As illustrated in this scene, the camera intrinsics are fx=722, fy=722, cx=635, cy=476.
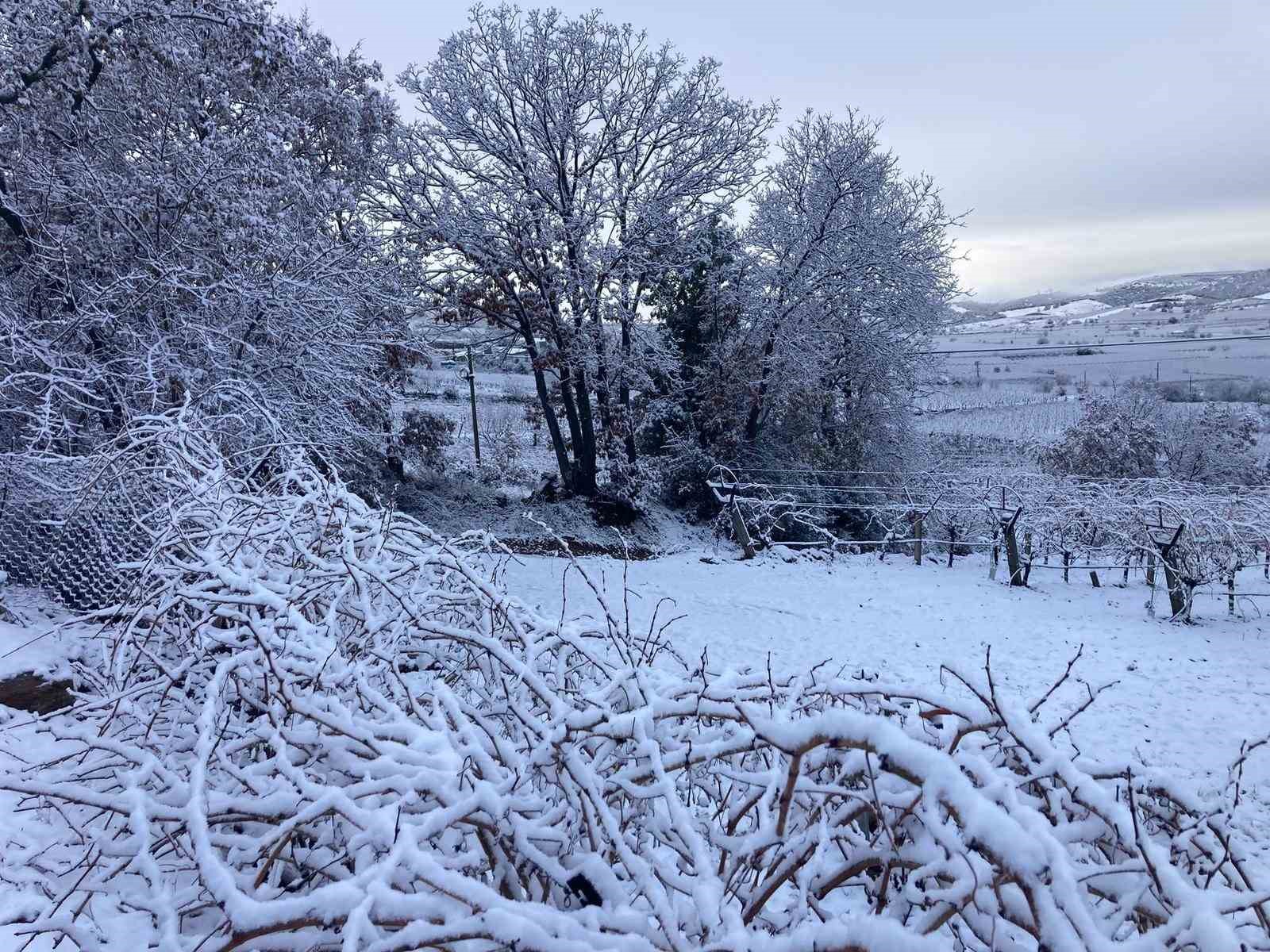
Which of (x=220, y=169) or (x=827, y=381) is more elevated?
(x=220, y=169)

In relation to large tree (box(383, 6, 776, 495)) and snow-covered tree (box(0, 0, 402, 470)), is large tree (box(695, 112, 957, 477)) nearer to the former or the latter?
large tree (box(383, 6, 776, 495))

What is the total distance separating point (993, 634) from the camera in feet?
28.4

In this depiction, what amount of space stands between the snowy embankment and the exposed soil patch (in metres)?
3.34

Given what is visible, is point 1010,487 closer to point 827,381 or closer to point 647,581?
point 827,381

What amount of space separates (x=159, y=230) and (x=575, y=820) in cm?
894

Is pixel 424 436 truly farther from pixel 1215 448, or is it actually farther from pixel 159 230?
pixel 1215 448

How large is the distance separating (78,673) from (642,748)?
4272mm

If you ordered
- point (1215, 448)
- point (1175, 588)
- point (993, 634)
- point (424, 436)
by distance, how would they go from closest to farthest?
point (993, 634) < point (1175, 588) < point (424, 436) < point (1215, 448)

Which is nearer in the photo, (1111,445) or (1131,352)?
(1111,445)

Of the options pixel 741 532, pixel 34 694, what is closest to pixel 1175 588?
pixel 741 532

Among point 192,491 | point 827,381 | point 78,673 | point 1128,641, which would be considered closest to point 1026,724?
point 192,491

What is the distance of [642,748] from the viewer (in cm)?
170

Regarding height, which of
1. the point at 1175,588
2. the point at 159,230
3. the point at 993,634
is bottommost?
the point at 993,634

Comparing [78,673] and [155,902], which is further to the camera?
[78,673]
